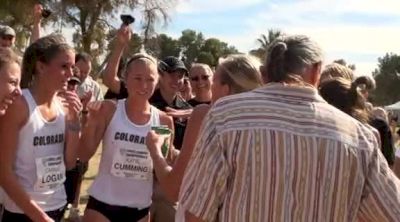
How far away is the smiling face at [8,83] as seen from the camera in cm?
336

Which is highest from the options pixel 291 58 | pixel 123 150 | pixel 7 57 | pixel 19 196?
pixel 291 58

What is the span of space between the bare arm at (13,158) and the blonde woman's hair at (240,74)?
112 centimetres

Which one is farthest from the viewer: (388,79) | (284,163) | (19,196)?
(388,79)

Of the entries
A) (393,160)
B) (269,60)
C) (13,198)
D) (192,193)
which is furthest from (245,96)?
(393,160)

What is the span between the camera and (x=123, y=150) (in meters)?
4.29

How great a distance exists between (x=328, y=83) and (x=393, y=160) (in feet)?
7.01

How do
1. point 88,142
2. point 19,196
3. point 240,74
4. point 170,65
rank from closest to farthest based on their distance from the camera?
point 240,74
point 19,196
point 88,142
point 170,65

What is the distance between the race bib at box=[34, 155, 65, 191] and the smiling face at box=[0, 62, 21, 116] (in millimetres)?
450

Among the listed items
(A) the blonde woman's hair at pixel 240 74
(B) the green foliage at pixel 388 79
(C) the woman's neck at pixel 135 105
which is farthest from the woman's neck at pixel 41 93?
(B) the green foliage at pixel 388 79

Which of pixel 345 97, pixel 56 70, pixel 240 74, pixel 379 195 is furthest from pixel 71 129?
pixel 379 195

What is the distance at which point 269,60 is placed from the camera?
107 inches

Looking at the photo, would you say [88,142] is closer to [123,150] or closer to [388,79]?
[123,150]

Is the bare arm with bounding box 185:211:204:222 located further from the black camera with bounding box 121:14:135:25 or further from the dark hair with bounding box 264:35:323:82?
the black camera with bounding box 121:14:135:25

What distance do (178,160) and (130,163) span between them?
39.5 inches
